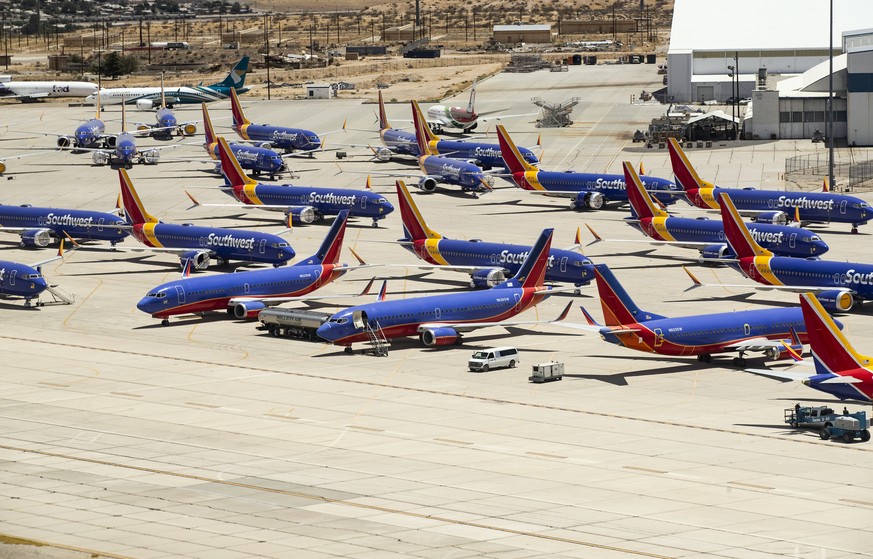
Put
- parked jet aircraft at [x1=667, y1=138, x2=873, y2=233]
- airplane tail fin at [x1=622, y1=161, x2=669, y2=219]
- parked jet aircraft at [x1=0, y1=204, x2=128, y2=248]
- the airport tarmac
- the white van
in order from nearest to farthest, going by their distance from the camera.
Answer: the airport tarmac → the white van → airplane tail fin at [x1=622, y1=161, x2=669, y2=219] → parked jet aircraft at [x1=0, y1=204, x2=128, y2=248] → parked jet aircraft at [x1=667, y1=138, x2=873, y2=233]

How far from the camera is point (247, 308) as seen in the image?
337ft

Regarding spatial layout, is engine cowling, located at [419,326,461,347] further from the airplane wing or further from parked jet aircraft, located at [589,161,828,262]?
parked jet aircraft, located at [589,161,828,262]

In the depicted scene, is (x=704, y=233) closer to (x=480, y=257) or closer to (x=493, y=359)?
(x=480, y=257)

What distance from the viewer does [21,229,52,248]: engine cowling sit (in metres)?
130

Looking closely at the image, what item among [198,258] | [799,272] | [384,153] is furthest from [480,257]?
[384,153]

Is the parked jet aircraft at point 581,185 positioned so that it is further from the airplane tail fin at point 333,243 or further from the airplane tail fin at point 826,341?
the airplane tail fin at point 826,341

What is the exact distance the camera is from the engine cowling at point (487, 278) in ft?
354

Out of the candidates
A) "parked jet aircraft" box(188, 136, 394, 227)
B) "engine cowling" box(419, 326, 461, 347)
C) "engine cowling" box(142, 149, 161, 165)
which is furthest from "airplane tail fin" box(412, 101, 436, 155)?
"engine cowling" box(419, 326, 461, 347)

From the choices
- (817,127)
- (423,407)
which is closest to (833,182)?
(817,127)

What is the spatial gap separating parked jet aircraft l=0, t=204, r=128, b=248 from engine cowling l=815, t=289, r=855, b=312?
194 feet

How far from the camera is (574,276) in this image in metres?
108

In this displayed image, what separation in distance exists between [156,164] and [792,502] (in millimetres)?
137121

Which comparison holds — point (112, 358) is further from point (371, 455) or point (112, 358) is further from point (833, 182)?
point (833, 182)

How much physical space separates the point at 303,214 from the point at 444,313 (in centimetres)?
4967
